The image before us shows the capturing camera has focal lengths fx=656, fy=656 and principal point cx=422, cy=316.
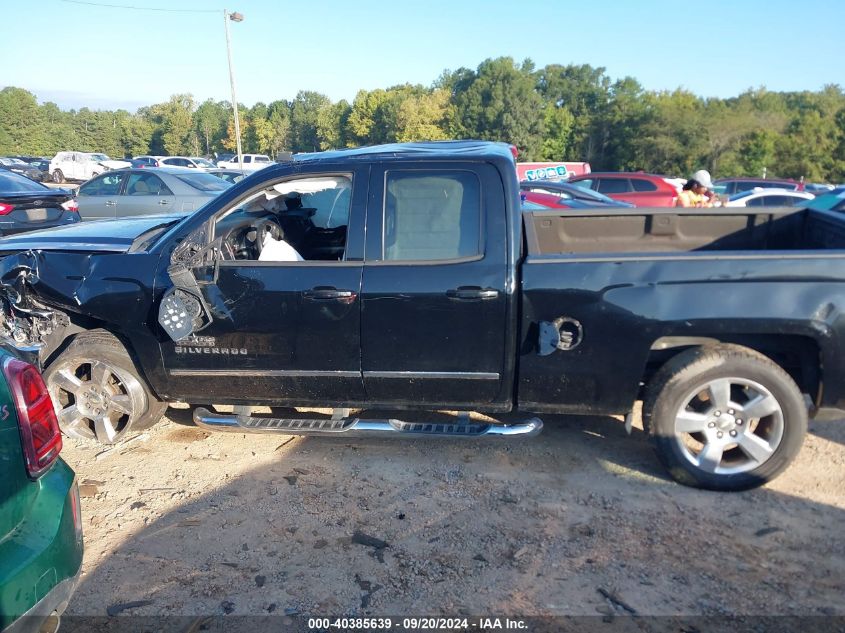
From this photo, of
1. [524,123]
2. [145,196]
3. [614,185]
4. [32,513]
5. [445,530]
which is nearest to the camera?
[32,513]

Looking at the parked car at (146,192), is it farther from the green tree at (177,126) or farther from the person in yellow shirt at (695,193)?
the green tree at (177,126)

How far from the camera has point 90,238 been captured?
14.4 ft

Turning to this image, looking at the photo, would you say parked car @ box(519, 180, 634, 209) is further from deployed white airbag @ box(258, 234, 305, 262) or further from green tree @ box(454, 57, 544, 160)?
green tree @ box(454, 57, 544, 160)

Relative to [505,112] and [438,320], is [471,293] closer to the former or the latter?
[438,320]

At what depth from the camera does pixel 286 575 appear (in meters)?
3.09

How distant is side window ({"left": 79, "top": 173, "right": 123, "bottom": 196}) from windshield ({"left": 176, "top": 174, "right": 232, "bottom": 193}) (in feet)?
4.57

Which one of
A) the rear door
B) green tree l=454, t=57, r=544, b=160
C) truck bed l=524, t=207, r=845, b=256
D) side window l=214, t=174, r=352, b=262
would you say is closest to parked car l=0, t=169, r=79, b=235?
side window l=214, t=174, r=352, b=262

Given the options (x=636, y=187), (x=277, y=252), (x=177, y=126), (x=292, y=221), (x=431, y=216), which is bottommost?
(x=636, y=187)

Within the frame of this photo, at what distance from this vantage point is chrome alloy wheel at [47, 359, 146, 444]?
13.9ft

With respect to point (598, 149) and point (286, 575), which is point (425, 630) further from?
point (598, 149)

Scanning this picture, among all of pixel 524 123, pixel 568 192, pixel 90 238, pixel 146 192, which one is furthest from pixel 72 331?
pixel 524 123

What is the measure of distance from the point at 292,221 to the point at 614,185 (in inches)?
580

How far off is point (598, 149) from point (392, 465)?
66752 mm

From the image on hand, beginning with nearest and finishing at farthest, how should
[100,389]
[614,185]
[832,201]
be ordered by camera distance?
[100,389] < [832,201] < [614,185]
